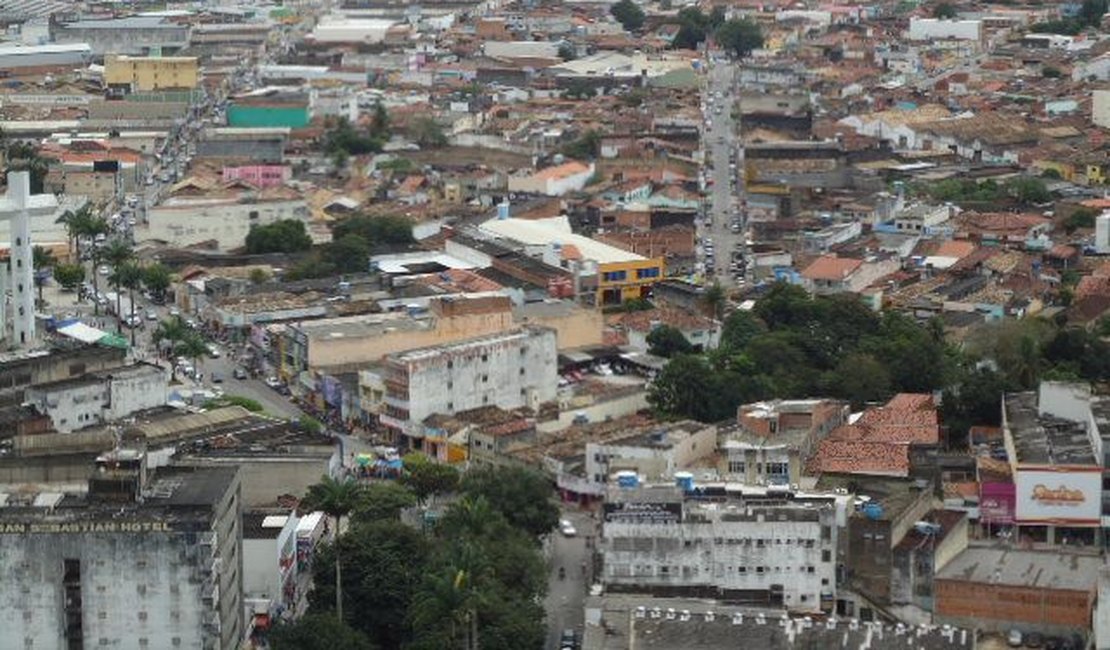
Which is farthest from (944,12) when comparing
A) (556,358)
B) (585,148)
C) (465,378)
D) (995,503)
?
(995,503)

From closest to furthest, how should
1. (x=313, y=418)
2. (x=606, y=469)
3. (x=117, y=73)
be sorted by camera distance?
(x=606, y=469), (x=313, y=418), (x=117, y=73)

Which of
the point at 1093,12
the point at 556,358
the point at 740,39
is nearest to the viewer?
the point at 556,358

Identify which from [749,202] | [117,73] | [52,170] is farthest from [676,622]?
[117,73]

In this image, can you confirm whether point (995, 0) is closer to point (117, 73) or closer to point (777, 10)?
point (777, 10)

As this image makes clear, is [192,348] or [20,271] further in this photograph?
[20,271]

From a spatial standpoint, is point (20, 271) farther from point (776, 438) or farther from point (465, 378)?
point (776, 438)

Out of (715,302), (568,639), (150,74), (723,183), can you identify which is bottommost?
(568,639)

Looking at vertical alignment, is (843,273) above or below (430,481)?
above
